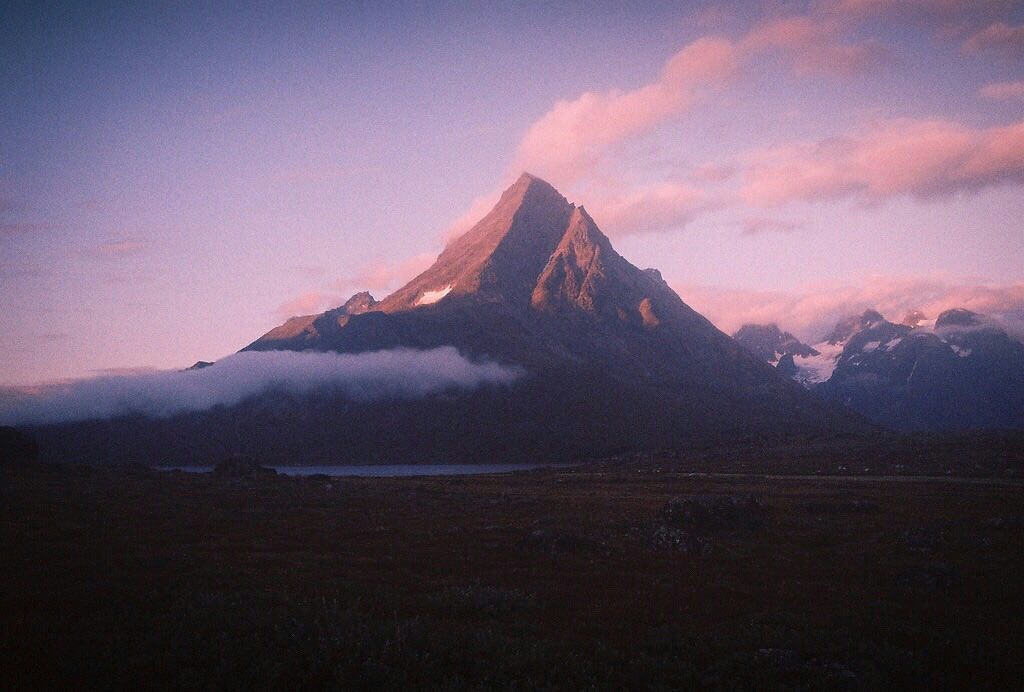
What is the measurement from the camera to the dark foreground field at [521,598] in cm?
1529

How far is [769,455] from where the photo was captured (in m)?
134

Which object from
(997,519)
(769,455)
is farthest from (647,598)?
(769,455)

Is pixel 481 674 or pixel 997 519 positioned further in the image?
pixel 997 519

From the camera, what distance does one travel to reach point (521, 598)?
2267 cm

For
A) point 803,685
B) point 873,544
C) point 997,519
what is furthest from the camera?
point 997,519

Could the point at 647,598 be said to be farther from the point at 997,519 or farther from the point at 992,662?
the point at 997,519

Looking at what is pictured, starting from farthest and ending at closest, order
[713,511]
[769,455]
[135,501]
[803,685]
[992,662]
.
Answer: [769,455] < [135,501] < [713,511] < [992,662] < [803,685]

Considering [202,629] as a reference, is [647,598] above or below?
below

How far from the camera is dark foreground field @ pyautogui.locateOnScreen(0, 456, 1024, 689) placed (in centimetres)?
1529

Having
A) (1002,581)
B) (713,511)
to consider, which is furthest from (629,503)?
(1002,581)

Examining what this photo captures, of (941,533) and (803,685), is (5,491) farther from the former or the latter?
(941,533)

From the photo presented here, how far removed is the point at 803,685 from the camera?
14.9 meters

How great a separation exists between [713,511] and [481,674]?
29.6 m

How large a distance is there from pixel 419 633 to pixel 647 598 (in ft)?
32.8
